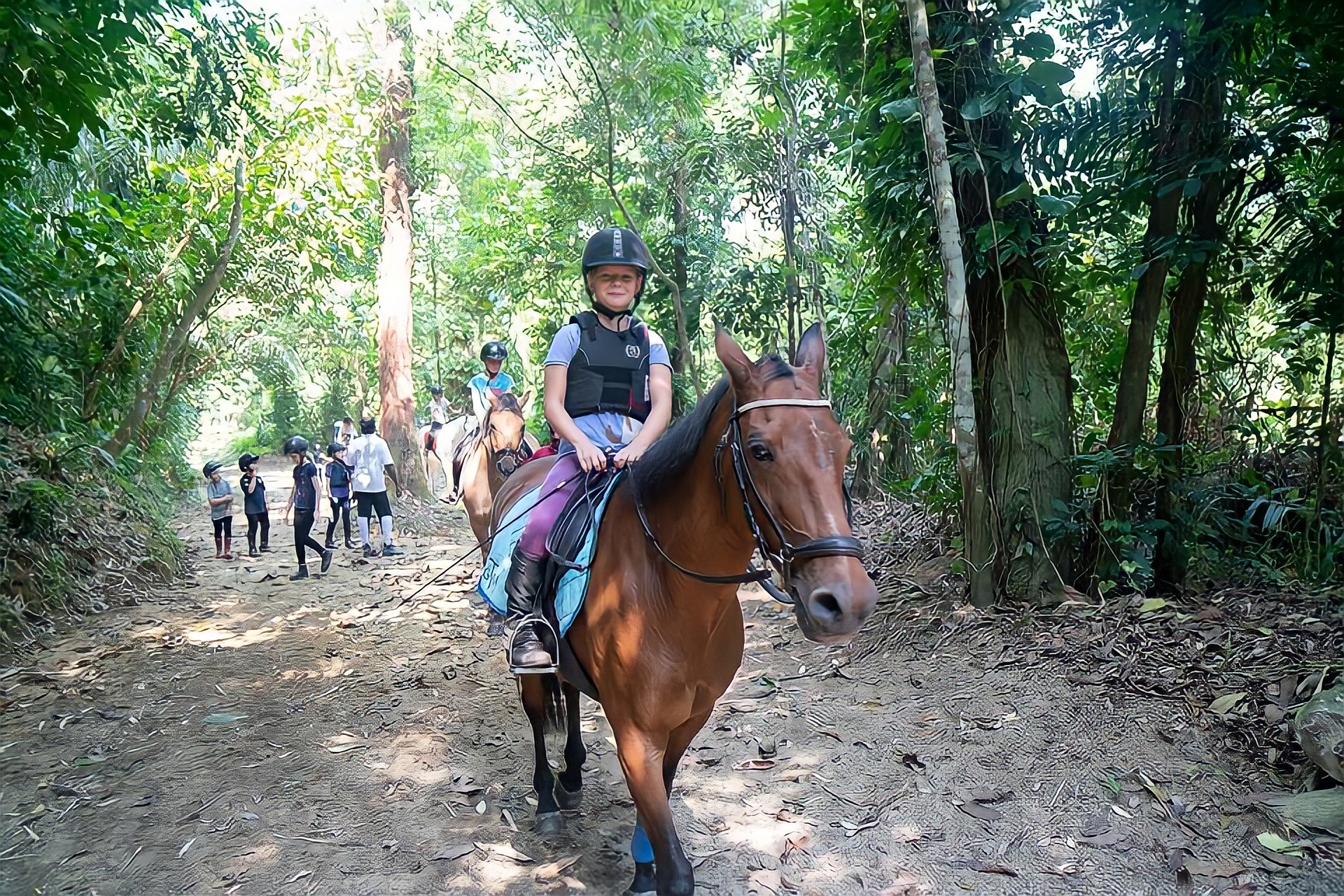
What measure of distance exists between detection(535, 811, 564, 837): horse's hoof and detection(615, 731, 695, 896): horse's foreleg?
1.16 m

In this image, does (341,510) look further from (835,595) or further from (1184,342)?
(835,595)

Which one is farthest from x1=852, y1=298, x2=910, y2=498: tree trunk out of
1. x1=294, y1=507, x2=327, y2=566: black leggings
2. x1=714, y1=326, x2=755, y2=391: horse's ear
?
x1=294, y1=507, x2=327, y2=566: black leggings

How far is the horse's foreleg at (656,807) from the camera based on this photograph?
112 inches

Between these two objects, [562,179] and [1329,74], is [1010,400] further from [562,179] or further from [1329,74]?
[562,179]

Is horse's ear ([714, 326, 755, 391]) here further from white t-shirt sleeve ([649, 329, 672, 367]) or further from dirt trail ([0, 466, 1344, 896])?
dirt trail ([0, 466, 1344, 896])

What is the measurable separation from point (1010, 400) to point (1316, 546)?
2.07 metres

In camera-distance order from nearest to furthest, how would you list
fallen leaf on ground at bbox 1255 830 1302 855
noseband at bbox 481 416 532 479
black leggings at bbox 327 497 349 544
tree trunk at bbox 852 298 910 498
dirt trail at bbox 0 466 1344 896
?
1. fallen leaf on ground at bbox 1255 830 1302 855
2. dirt trail at bbox 0 466 1344 896
3. noseband at bbox 481 416 532 479
4. tree trunk at bbox 852 298 910 498
5. black leggings at bbox 327 497 349 544

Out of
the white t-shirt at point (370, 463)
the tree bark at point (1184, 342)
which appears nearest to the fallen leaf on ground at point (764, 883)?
the tree bark at point (1184, 342)

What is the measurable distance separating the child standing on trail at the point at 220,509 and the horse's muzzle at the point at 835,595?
11.3m

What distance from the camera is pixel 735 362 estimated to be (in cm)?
258

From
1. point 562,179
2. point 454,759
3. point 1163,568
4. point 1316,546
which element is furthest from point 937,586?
point 562,179

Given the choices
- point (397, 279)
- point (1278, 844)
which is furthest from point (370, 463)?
point (1278, 844)

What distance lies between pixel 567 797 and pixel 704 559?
7.18ft

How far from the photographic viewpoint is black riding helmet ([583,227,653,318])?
146 inches
